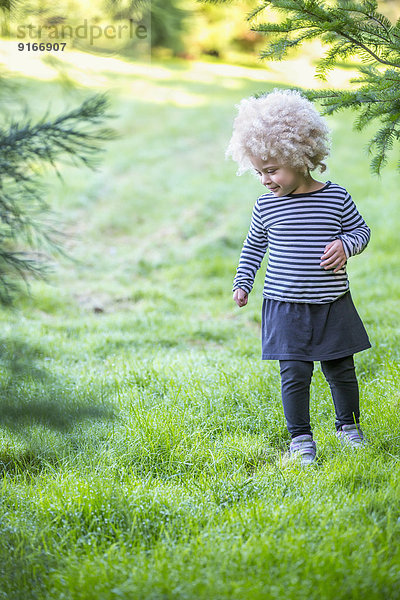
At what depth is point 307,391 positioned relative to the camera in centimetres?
282

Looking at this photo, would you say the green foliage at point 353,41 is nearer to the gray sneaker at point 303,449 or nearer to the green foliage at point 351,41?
the green foliage at point 351,41

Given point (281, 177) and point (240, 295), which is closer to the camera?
point (281, 177)

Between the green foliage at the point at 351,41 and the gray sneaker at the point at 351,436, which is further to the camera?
the gray sneaker at the point at 351,436

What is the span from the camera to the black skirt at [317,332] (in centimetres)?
276

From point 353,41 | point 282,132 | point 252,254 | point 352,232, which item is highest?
point 353,41

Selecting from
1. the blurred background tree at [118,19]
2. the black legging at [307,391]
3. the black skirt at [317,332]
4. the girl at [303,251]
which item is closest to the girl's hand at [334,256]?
the girl at [303,251]

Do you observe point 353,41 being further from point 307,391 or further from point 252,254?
point 307,391

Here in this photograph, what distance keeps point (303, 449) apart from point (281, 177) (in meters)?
1.27

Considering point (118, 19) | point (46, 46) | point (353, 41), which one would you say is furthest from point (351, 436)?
point (46, 46)

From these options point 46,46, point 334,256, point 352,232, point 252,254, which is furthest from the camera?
point 252,254

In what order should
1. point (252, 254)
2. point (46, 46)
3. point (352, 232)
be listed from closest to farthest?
1. point (352, 232)
2. point (46, 46)
3. point (252, 254)

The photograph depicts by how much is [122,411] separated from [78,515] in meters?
0.93

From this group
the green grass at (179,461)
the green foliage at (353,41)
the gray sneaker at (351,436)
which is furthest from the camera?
the gray sneaker at (351,436)

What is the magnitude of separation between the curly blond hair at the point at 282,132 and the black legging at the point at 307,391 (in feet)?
3.07
